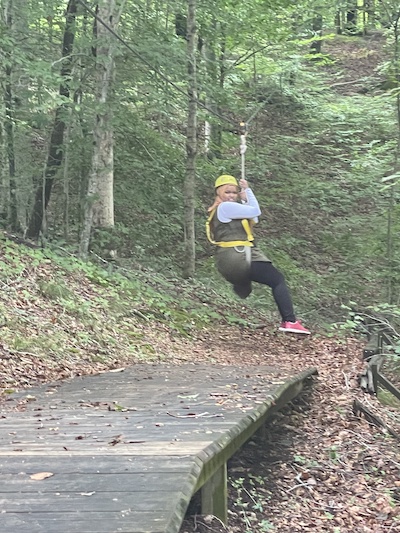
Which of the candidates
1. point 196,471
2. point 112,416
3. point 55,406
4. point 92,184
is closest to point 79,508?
point 196,471

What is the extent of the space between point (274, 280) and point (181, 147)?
9989 millimetres

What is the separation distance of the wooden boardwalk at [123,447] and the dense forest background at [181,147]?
4224 mm

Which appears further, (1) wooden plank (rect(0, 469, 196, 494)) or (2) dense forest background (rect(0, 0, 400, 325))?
(2) dense forest background (rect(0, 0, 400, 325))

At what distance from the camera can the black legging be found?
28.4ft

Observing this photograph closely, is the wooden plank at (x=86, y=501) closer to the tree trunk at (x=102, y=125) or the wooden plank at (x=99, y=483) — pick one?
the wooden plank at (x=99, y=483)

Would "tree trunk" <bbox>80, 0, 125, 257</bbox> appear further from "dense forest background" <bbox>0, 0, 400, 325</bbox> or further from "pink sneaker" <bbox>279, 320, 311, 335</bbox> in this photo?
"pink sneaker" <bbox>279, 320, 311, 335</bbox>

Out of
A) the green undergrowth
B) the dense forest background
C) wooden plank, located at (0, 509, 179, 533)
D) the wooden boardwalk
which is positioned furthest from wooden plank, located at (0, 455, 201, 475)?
the dense forest background

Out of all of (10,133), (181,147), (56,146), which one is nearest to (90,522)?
(10,133)

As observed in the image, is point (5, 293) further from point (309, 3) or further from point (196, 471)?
point (309, 3)

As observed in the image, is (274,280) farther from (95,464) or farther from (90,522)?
(90,522)

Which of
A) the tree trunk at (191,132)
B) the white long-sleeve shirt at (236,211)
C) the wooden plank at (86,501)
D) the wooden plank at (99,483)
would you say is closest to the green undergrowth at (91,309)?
the tree trunk at (191,132)

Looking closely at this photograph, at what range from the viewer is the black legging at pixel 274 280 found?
8.65 meters

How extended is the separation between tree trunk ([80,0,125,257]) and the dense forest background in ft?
0.11

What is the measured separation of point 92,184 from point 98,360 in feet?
14.4
